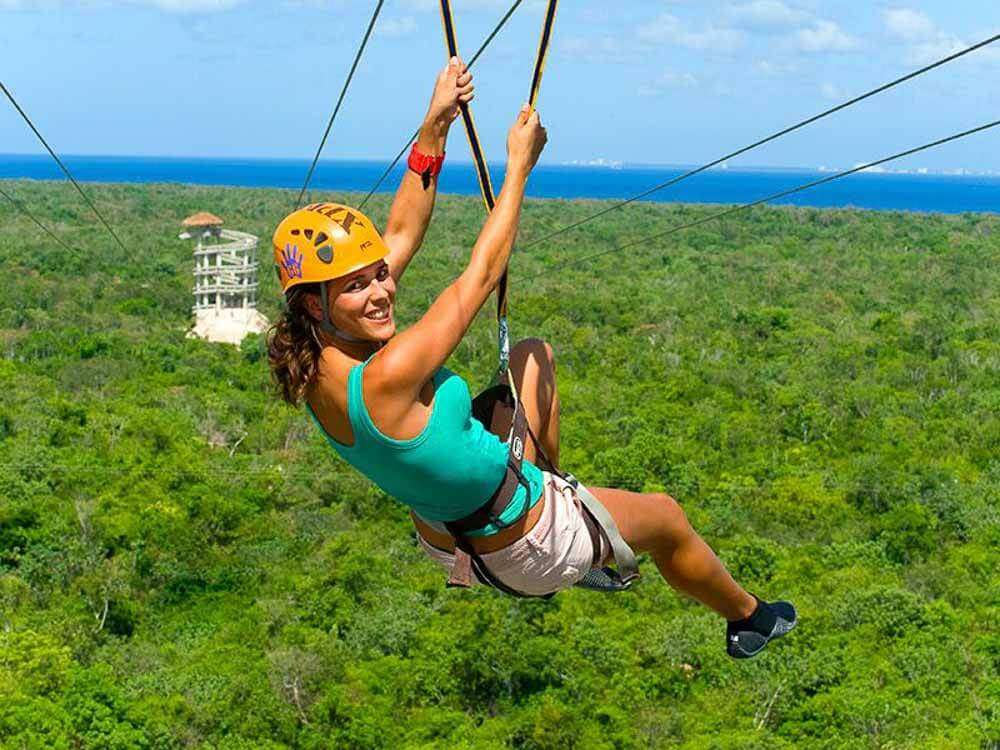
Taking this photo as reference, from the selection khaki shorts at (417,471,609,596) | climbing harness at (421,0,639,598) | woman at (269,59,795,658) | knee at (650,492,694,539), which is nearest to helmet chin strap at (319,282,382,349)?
woman at (269,59,795,658)

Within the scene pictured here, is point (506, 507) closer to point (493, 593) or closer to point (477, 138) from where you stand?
point (477, 138)

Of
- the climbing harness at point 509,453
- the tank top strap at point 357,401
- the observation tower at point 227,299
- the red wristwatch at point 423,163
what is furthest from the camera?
the observation tower at point 227,299

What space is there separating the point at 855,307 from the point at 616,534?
44.1 m

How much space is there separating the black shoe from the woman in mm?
447

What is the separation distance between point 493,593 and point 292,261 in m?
14.6

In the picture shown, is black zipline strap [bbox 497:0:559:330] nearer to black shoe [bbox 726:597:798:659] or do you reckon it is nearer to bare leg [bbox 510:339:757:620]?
bare leg [bbox 510:339:757:620]

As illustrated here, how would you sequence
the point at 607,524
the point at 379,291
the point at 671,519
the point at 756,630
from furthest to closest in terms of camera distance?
the point at 756,630 < the point at 671,519 < the point at 607,524 < the point at 379,291

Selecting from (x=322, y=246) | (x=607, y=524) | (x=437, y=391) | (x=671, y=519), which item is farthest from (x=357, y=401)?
(x=671, y=519)

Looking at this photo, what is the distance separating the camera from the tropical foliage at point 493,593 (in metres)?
14.7

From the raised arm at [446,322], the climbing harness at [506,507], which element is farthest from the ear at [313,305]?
the climbing harness at [506,507]

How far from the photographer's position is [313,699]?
1553 centimetres

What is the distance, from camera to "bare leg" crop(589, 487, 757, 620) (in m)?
3.43

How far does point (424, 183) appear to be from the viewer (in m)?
3.68

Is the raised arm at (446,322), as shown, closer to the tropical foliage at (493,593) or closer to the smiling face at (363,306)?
the smiling face at (363,306)
